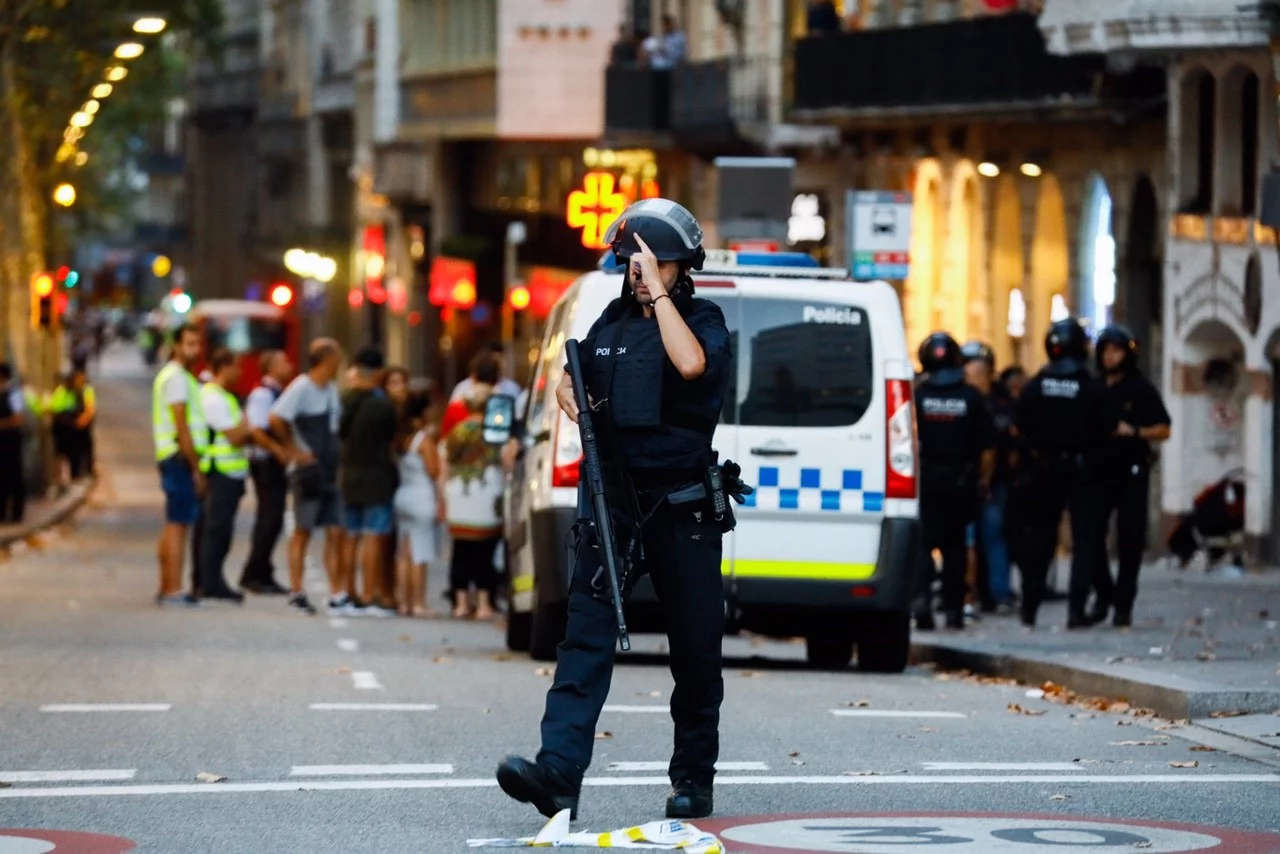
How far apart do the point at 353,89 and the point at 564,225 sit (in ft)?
65.5

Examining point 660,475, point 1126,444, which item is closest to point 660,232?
point 660,475

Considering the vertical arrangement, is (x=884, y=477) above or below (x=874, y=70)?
below

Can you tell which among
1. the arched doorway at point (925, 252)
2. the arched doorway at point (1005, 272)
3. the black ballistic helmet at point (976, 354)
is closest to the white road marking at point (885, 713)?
the black ballistic helmet at point (976, 354)

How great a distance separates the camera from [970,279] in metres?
35.7

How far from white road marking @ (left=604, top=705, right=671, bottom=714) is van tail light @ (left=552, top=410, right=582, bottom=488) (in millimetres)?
1730

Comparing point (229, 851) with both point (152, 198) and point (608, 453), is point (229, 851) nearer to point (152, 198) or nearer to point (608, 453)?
point (608, 453)

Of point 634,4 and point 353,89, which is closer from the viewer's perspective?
point 634,4

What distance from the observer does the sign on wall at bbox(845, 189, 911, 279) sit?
2355cm

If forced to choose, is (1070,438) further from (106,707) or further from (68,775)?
(68,775)

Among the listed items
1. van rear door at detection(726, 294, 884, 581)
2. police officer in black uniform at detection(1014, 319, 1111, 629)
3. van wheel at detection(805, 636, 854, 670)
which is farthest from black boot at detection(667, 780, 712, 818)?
police officer in black uniform at detection(1014, 319, 1111, 629)

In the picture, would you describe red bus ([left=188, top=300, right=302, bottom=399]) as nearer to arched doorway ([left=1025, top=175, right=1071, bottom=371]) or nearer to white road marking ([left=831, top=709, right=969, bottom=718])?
arched doorway ([left=1025, top=175, right=1071, bottom=371])

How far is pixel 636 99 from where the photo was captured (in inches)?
1758

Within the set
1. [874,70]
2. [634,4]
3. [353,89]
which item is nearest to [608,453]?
[874,70]

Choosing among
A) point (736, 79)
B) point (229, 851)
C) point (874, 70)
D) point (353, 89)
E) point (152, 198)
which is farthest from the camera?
point (152, 198)
